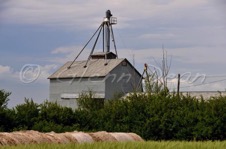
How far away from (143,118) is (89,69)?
28094 mm

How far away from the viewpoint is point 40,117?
25.0m

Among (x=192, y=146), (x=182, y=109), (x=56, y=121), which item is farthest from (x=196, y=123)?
(x=192, y=146)

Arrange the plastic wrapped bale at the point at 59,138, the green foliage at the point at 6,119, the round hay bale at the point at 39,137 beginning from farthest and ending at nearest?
1. the green foliage at the point at 6,119
2. the plastic wrapped bale at the point at 59,138
3. the round hay bale at the point at 39,137

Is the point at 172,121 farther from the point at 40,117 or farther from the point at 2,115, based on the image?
the point at 2,115

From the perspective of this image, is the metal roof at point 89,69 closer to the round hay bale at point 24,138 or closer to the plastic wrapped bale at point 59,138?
the plastic wrapped bale at point 59,138

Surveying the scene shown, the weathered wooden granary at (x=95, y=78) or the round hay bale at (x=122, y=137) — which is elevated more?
the weathered wooden granary at (x=95, y=78)

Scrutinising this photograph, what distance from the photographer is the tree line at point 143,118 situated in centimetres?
2459

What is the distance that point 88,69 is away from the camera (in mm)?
53906

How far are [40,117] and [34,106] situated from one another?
24.2 inches

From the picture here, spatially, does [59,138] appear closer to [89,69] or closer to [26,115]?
[26,115]

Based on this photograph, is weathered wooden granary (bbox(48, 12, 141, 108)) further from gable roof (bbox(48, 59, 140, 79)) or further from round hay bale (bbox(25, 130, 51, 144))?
round hay bale (bbox(25, 130, 51, 144))

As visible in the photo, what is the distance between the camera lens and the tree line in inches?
968

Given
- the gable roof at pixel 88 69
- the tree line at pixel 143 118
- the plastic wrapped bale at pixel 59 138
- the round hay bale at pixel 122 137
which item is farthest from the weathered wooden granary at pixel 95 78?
the plastic wrapped bale at pixel 59 138

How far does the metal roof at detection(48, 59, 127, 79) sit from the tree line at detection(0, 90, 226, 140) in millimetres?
25179
